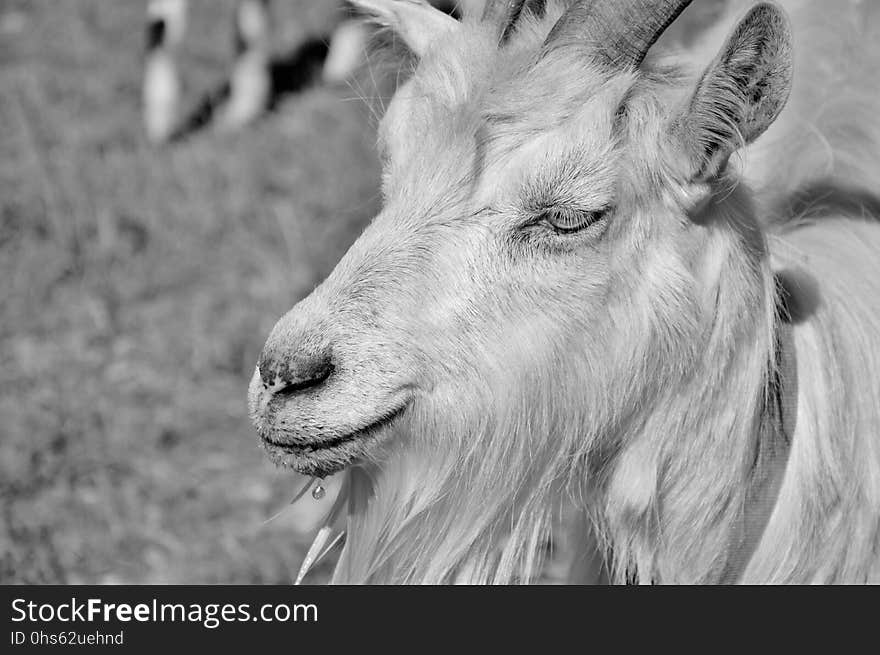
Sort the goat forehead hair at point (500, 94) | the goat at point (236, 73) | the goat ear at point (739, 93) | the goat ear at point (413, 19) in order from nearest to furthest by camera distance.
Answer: the goat ear at point (739, 93)
the goat forehead hair at point (500, 94)
the goat ear at point (413, 19)
the goat at point (236, 73)

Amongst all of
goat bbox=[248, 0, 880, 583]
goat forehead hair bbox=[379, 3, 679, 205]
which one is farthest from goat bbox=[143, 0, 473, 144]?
goat bbox=[248, 0, 880, 583]

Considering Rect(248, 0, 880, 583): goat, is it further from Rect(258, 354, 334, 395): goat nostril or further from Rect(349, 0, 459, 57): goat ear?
Rect(349, 0, 459, 57): goat ear

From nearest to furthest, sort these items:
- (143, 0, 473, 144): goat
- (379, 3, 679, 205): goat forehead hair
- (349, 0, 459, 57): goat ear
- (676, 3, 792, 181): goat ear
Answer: (676, 3, 792, 181): goat ear, (379, 3, 679, 205): goat forehead hair, (349, 0, 459, 57): goat ear, (143, 0, 473, 144): goat

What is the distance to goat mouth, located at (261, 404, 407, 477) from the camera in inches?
86.4

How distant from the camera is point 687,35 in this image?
3.94 meters

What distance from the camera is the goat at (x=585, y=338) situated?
7.21 feet

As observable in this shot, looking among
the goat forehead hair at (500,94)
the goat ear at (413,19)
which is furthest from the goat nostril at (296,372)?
the goat ear at (413,19)

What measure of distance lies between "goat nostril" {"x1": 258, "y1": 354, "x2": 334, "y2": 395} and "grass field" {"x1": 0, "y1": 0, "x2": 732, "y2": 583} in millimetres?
1096

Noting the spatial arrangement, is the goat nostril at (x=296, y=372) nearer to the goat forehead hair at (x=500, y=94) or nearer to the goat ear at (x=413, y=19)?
the goat forehead hair at (x=500, y=94)

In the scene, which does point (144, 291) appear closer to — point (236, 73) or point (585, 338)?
point (236, 73)

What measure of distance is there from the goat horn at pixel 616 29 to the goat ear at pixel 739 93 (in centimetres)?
18

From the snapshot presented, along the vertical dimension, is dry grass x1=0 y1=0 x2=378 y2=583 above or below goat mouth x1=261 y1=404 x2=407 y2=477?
below
